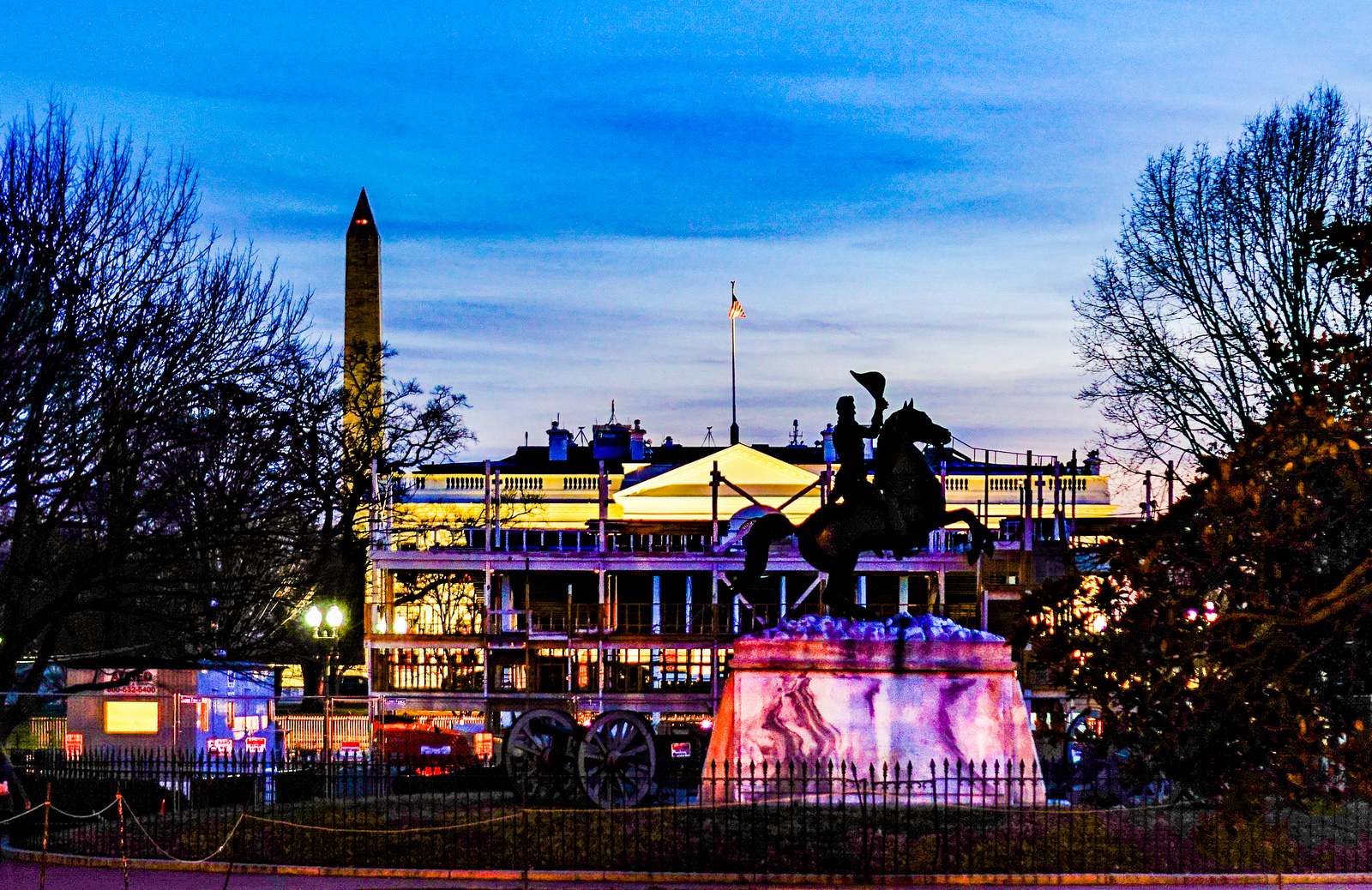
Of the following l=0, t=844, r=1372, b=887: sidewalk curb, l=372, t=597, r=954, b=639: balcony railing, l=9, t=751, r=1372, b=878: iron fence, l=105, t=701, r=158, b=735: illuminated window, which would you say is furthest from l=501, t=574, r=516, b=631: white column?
l=0, t=844, r=1372, b=887: sidewalk curb

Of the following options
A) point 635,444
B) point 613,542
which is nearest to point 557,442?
point 635,444

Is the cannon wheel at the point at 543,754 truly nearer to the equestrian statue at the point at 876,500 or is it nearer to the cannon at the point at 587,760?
the cannon at the point at 587,760

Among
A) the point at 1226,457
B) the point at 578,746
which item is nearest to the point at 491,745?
the point at 578,746

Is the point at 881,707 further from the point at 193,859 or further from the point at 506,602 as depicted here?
the point at 506,602

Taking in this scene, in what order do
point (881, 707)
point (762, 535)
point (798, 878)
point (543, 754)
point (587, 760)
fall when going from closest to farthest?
1. point (798, 878)
2. point (881, 707)
3. point (587, 760)
4. point (543, 754)
5. point (762, 535)

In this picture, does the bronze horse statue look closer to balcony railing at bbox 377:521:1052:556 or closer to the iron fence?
the iron fence

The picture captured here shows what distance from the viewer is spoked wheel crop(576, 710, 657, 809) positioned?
20.1 m

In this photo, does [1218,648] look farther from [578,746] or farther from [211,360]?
[211,360]

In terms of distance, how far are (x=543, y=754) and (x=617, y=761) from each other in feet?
3.15

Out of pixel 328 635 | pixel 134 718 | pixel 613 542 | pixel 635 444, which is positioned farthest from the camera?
pixel 635 444

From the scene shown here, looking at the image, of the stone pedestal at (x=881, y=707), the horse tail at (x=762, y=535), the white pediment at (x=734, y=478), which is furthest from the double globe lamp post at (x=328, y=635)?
the white pediment at (x=734, y=478)

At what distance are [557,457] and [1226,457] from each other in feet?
238

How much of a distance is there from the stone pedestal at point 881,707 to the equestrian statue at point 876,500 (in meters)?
0.97

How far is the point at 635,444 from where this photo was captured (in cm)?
8569
